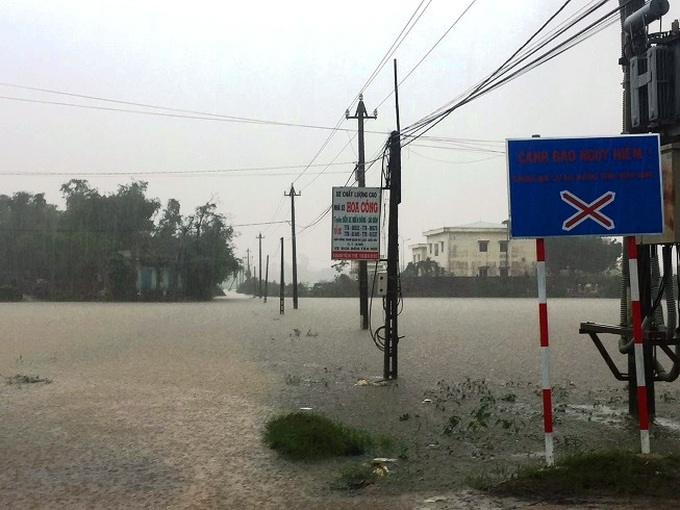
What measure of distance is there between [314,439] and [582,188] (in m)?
3.36

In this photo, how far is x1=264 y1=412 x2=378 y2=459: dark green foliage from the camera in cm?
732

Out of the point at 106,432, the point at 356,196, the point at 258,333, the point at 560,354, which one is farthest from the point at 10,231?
the point at 106,432

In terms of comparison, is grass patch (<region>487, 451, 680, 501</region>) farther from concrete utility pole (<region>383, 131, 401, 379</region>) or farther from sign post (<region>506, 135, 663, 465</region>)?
concrete utility pole (<region>383, 131, 401, 379</region>)

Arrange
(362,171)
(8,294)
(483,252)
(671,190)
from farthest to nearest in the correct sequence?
(483,252) < (8,294) < (362,171) < (671,190)

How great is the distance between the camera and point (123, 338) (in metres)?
23.5

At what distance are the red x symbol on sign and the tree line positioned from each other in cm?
6665

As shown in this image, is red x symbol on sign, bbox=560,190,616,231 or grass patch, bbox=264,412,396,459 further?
grass patch, bbox=264,412,396,459

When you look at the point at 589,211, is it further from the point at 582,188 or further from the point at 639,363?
the point at 639,363

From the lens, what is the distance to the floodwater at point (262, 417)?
6332 millimetres

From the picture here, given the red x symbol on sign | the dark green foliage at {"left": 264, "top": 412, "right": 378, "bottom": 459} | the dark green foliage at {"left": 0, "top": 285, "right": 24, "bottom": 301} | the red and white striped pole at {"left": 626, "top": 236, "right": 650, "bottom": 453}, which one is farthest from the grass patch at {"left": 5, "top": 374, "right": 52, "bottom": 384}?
the dark green foliage at {"left": 0, "top": 285, "right": 24, "bottom": 301}

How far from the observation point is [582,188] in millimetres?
6223

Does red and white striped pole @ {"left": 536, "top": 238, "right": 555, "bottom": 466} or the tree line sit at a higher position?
the tree line

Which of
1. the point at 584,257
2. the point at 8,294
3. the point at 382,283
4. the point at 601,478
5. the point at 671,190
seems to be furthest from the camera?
the point at 584,257

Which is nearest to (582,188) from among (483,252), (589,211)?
(589,211)
